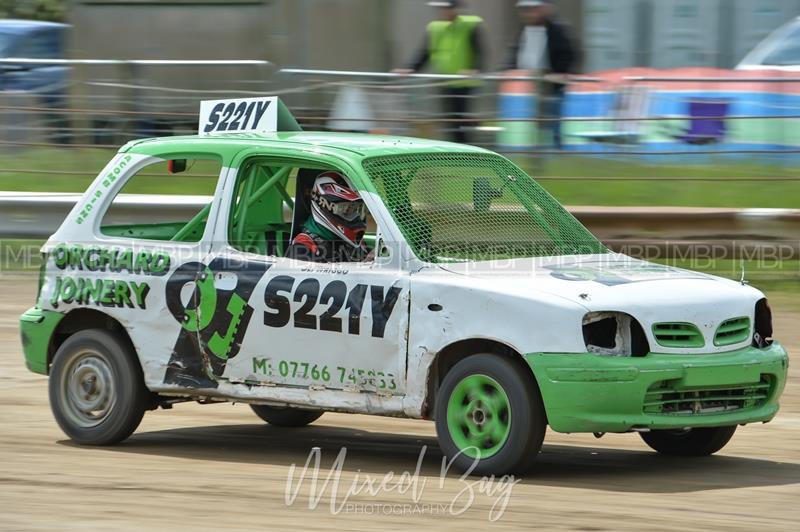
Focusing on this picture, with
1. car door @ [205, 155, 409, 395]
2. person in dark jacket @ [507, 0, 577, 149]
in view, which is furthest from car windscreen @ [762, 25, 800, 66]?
car door @ [205, 155, 409, 395]

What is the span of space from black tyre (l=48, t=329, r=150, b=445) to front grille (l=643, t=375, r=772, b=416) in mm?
2767

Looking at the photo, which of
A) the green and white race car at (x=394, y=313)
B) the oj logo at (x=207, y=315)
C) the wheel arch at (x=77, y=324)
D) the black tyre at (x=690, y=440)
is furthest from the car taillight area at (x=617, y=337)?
the wheel arch at (x=77, y=324)

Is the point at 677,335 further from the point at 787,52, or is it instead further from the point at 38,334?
the point at 787,52

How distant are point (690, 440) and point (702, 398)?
834 mm

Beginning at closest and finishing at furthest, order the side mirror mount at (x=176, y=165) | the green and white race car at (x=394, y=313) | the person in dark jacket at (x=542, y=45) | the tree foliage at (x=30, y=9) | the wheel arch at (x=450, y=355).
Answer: the green and white race car at (x=394, y=313) < the wheel arch at (x=450, y=355) < the side mirror mount at (x=176, y=165) < the person in dark jacket at (x=542, y=45) < the tree foliage at (x=30, y=9)

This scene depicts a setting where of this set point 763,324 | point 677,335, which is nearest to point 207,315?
point 677,335

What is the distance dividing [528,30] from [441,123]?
1.24 m

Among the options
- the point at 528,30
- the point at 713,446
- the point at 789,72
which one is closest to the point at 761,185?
the point at 789,72

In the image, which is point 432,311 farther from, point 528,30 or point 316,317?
point 528,30

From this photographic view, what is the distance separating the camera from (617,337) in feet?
22.2

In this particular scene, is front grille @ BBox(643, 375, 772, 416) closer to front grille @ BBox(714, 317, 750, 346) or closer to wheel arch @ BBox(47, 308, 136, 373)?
front grille @ BBox(714, 317, 750, 346)

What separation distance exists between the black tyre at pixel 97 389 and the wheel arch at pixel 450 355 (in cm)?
173

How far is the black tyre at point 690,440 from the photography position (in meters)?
7.59

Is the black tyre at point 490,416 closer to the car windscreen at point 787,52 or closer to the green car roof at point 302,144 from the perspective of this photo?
the green car roof at point 302,144
